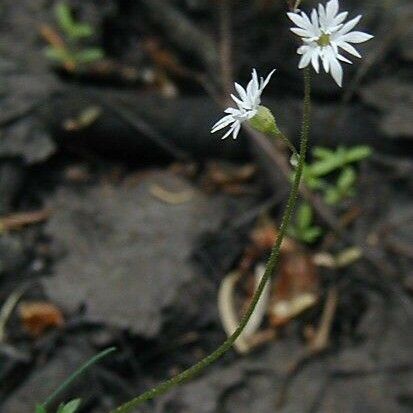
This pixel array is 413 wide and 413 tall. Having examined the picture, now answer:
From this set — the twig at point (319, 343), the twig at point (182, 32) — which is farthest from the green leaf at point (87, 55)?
the twig at point (319, 343)

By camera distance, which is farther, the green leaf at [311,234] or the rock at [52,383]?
the green leaf at [311,234]

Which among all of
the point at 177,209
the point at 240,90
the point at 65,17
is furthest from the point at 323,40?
the point at 65,17

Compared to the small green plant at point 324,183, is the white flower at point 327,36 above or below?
above

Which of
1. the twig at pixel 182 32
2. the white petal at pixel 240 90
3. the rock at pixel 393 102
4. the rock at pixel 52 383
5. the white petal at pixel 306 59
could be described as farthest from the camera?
the twig at pixel 182 32

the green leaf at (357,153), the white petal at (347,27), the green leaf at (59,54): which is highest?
the green leaf at (59,54)

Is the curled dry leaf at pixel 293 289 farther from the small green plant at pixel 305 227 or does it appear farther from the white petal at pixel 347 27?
the white petal at pixel 347 27

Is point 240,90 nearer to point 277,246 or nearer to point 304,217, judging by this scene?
point 277,246

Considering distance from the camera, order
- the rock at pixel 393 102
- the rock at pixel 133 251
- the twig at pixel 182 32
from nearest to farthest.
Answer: the rock at pixel 133 251 < the rock at pixel 393 102 < the twig at pixel 182 32
